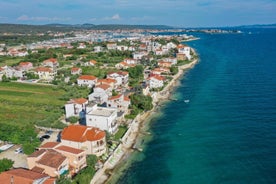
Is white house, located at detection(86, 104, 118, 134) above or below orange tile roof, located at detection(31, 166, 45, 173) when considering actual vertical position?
above

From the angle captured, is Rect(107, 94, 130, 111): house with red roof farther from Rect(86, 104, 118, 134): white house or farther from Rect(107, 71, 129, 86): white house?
Rect(107, 71, 129, 86): white house

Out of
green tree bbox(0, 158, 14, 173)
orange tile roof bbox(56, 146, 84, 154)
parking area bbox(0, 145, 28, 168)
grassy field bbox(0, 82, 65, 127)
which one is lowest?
parking area bbox(0, 145, 28, 168)

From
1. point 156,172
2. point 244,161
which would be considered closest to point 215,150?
point 244,161

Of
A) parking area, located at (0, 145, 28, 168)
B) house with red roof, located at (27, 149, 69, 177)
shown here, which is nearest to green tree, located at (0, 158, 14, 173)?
parking area, located at (0, 145, 28, 168)

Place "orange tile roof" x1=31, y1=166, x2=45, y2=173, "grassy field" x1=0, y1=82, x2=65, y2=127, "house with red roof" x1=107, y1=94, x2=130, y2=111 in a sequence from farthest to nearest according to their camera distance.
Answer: "house with red roof" x1=107, y1=94, x2=130, y2=111 → "grassy field" x1=0, y1=82, x2=65, y2=127 → "orange tile roof" x1=31, y1=166, x2=45, y2=173

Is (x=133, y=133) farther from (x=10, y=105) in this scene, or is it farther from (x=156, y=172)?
(x=10, y=105)

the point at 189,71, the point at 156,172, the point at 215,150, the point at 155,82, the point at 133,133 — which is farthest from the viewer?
the point at 189,71

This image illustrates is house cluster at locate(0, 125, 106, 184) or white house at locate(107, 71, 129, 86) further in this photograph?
white house at locate(107, 71, 129, 86)

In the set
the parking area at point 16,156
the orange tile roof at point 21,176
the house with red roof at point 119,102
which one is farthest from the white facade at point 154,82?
the orange tile roof at point 21,176
